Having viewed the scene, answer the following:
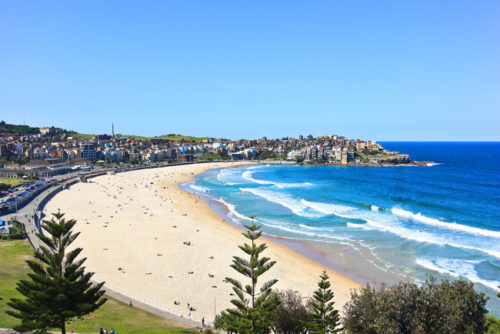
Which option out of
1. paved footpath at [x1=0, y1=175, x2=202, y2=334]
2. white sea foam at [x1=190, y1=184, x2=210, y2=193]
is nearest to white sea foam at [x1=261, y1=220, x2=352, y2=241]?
paved footpath at [x1=0, y1=175, x2=202, y2=334]

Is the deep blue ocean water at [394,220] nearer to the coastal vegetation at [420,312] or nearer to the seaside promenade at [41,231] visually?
the coastal vegetation at [420,312]

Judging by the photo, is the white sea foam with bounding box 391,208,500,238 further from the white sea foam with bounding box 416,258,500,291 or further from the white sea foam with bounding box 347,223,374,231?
the white sea foam with bounding box 416,258,500,291

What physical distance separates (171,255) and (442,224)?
2701 centimetres

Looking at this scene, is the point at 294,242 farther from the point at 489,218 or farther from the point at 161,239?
the point at 489,218

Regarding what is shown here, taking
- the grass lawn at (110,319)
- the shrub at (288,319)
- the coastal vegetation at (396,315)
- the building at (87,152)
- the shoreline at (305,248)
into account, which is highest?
the building at (87,152)

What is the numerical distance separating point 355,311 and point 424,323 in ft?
6.85

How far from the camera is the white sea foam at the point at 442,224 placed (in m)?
30.3

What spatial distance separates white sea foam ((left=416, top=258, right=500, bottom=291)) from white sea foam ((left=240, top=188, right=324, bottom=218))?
14.9 metres

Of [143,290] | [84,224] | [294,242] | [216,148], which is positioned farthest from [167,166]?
[143,290]

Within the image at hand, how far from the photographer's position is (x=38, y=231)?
26.6 metres

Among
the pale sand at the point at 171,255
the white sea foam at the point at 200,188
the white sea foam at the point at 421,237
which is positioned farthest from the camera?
the white sea foam at the point at 200,188

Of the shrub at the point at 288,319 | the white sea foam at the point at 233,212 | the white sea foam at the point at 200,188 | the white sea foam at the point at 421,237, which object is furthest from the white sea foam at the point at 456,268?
the white sea foam at the point at 200,188

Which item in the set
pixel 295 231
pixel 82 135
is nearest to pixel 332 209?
pixel 295 231

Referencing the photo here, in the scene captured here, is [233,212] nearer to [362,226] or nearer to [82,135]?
[362,226]
